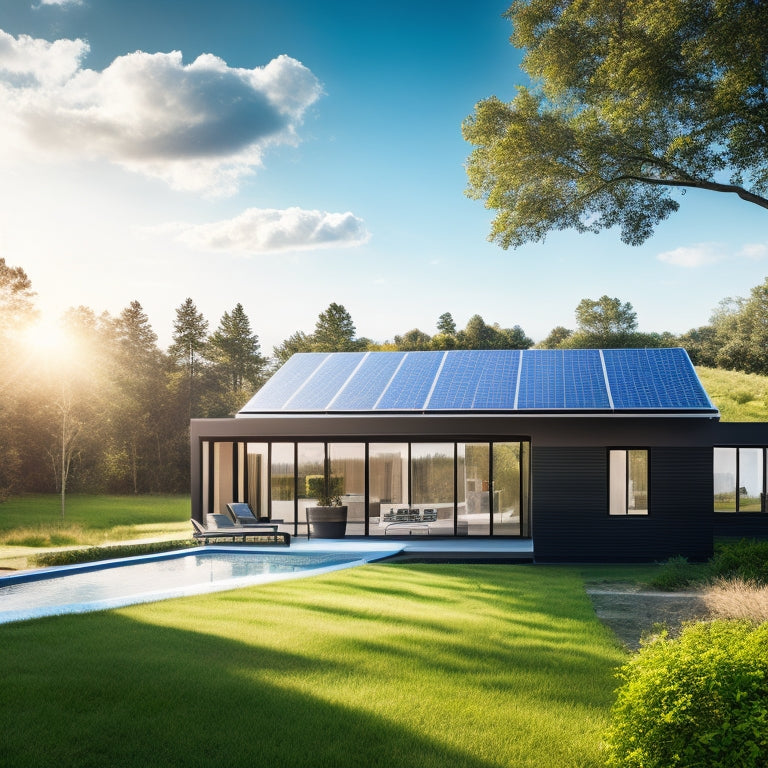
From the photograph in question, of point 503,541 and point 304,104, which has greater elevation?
point 304,104

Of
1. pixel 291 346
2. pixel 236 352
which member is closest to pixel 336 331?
pixel 291 346

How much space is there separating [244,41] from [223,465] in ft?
35.6

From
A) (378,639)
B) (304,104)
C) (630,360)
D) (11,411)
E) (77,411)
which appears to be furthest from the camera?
(77,411)

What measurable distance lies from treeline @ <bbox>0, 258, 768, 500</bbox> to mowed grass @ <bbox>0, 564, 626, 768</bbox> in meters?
27.0

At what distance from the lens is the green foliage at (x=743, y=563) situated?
12125mm

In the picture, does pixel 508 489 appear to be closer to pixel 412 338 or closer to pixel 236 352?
pixel 236 352

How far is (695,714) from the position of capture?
170 inches

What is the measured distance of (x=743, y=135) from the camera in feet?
42.3

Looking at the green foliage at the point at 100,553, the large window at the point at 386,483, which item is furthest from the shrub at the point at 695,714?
the large window at the point at 386,483

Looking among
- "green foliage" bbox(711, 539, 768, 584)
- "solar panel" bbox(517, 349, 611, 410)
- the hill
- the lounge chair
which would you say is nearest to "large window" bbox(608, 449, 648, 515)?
"solar panel" bbox(517, 349, 611, 410)

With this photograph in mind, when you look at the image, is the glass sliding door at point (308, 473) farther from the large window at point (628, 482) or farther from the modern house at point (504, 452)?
the large window at point (628, 482)

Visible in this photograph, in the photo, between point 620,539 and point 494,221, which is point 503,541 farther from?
point 494,221

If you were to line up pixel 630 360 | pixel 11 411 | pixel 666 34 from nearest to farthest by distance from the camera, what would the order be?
pixel 666 34, pixel 630 360, pixel 11 411

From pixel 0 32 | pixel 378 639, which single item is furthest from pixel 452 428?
pixel 0 32
